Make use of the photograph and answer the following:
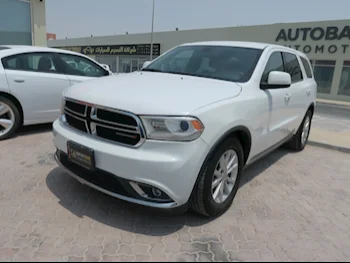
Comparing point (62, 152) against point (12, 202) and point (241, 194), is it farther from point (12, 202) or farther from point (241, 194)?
point (241, 194)

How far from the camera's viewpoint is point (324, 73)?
21062 millimetres

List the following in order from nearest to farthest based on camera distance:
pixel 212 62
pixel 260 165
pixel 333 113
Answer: pixel 212 62 → pixel 260 165 → pixel 333 113

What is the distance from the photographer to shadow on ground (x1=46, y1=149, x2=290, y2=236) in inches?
107

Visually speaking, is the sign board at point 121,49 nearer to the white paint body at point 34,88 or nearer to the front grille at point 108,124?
the white paint body at point 34,88

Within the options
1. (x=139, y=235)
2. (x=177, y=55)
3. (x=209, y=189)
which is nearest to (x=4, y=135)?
(x=177, y=55)

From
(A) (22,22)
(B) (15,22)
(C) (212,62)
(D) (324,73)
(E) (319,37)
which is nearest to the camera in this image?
(C) (212,62)

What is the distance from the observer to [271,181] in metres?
4.03

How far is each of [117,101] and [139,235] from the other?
3.83 ft

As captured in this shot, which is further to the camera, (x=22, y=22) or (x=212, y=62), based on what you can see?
(x=22, y=22)

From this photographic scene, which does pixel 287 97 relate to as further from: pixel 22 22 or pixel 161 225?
pixel 22 22

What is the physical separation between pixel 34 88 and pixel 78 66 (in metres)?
1.10

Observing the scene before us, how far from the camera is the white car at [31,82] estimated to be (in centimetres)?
488

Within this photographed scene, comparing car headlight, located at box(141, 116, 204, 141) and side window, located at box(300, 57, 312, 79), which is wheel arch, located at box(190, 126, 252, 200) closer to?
car headlight, located at box(141, 116, 204, 141)

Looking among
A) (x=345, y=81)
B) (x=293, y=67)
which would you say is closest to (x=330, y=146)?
(x=293, y=67)
